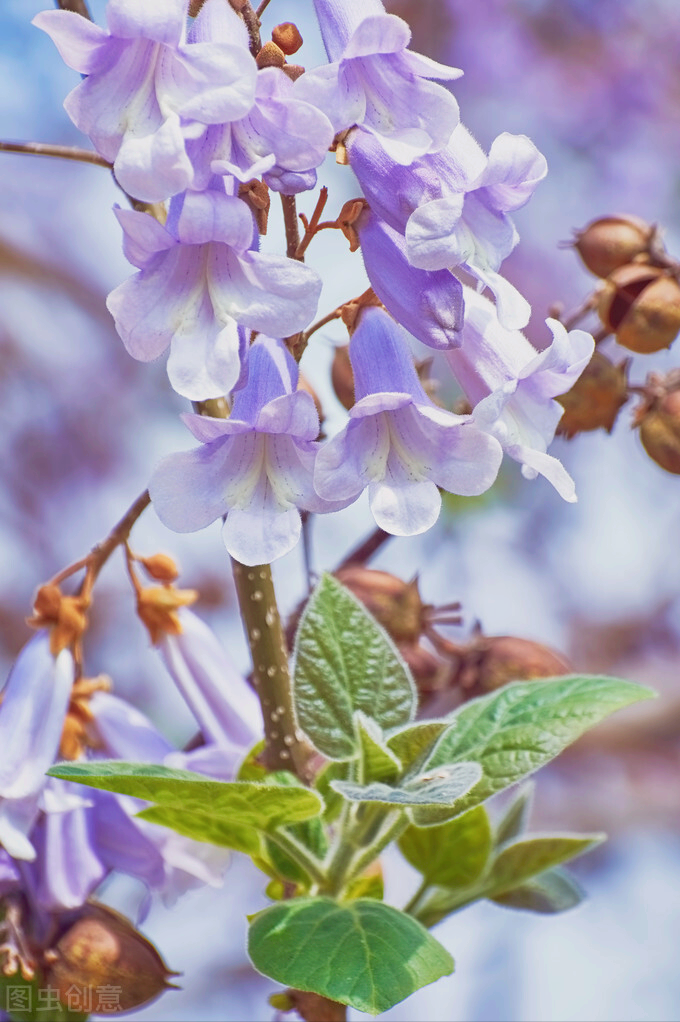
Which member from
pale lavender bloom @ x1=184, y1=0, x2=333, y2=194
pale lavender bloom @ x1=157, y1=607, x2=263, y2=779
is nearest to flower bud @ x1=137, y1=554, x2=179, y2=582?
pale lavender bloom @ x1=157, y1=607, x2=263, y2=779

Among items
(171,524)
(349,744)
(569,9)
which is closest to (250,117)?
(171,524)

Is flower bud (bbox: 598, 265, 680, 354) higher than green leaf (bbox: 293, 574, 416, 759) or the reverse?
higher

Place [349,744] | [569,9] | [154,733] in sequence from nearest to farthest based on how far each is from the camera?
[349,744]
[154,733]
[569,9]

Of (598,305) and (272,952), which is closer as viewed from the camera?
(272,952)

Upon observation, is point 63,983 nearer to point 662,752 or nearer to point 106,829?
point 106,829

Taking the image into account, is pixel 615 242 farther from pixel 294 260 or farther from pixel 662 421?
pixel 294 260

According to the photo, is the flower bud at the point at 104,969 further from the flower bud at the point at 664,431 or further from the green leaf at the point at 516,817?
the flower bud at the point at 664,431

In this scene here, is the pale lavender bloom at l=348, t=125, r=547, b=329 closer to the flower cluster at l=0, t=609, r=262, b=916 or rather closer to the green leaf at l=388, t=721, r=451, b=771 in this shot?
the green leaf at l=388, t=721, r=451, b=771
